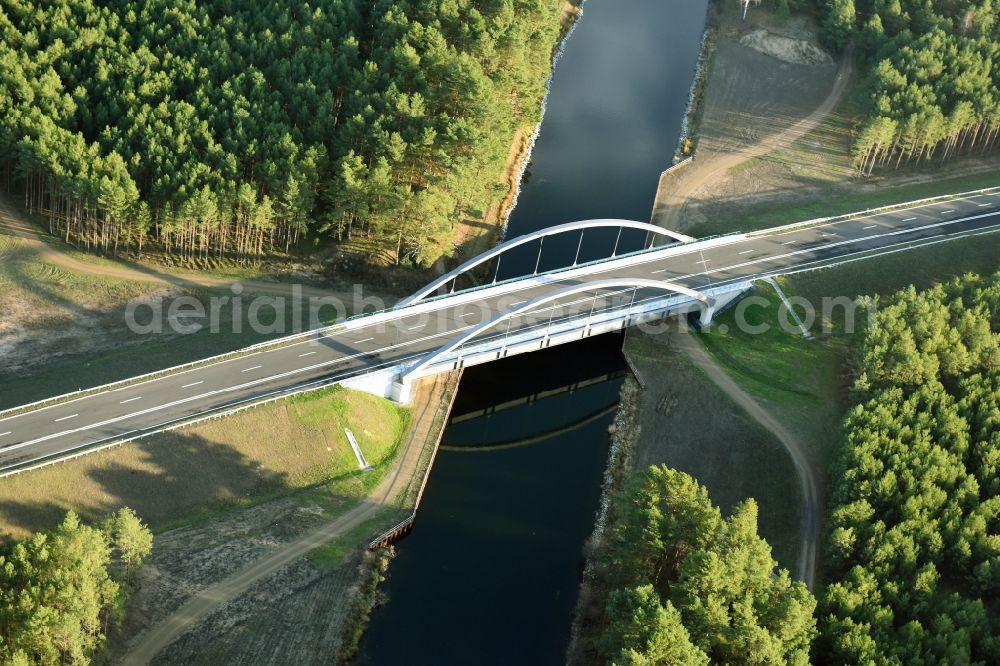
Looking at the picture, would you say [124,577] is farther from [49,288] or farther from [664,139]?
[664,139]

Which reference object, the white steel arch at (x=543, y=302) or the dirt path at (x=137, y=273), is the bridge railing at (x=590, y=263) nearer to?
the white steel arch at (x=543, y=302)

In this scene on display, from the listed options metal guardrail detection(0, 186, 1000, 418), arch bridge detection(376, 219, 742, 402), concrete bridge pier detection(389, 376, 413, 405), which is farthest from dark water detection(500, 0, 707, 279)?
concrete bridge pier detection(389, 376, 413, 405)

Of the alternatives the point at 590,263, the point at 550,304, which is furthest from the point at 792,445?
the point at 590,263

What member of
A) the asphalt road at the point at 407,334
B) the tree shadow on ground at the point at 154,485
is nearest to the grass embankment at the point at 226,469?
the tree shadow on ground at the point at 154,485

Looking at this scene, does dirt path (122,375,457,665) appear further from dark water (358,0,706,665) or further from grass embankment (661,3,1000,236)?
grass embankment (661,3,1000,236)

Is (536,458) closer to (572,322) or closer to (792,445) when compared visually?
(572,322)

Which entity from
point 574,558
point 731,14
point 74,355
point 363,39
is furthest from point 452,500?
point 731,14
